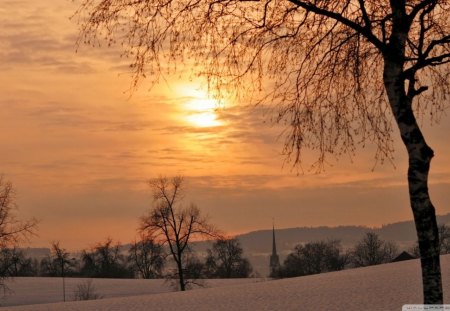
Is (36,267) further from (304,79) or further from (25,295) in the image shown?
(304,79)

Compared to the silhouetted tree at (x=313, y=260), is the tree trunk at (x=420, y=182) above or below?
below

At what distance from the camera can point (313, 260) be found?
13462 centimetres

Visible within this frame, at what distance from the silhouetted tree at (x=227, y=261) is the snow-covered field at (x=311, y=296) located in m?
92.3

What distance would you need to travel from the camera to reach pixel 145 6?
12.8m

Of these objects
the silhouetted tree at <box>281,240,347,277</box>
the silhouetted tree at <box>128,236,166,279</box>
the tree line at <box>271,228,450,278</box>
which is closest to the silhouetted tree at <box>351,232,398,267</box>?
the tree line at <box>271,228,450,278</box>

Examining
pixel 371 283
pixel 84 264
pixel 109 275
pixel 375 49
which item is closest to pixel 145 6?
pixel 375 49

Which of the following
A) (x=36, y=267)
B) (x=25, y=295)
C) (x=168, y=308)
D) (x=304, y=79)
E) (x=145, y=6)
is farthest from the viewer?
(x=36, y=267)

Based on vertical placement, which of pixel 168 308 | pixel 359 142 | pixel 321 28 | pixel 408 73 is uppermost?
pixel 321 28

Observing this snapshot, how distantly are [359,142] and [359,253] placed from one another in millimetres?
122806

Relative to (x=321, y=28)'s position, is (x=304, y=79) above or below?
below

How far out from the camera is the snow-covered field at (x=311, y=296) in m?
28.7

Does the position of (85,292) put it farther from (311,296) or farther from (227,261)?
(311,296)

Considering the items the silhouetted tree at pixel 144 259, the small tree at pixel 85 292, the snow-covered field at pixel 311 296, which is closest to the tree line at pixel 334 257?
the silhouetted tree at pixel 144 259

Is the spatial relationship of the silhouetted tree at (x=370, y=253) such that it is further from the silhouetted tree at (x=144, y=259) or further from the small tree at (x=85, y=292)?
the small tree at (x=85, y=292)
